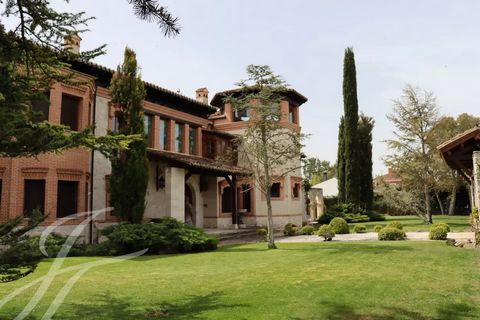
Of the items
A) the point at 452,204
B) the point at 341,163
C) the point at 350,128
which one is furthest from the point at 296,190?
the point at 452,204

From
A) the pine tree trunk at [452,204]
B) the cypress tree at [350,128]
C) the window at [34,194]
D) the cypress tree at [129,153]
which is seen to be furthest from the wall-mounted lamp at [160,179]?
the pine tree trunk at [452,204]

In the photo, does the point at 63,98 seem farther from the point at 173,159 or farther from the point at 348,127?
the point at 348,127

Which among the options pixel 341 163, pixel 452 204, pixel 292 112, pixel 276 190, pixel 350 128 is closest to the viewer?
pixel 276 190

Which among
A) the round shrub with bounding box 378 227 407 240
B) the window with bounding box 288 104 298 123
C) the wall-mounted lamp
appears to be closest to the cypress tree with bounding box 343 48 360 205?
the window with bounding box 288 104 298 123

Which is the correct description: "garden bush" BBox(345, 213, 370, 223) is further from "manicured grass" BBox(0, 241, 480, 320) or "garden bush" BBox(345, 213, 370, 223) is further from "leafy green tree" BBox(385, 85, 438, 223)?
"manicured grass" BBox(0, 241, 480, 320)

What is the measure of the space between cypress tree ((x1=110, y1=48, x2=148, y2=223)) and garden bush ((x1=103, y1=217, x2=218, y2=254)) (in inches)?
63.4

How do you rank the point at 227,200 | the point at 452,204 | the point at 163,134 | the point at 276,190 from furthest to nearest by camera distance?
the point at 452,204, the point at 276,190, the point at 227,200, the point at 163,134

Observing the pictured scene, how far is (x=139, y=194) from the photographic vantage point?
1633 centimetres

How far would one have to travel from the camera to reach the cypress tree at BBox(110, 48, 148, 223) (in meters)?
16.1

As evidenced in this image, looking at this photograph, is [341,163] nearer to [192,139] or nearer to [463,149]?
[192,139]

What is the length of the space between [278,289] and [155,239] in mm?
7431

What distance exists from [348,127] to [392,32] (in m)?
23.4

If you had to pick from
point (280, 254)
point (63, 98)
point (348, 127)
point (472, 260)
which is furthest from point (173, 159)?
point (348, 127)

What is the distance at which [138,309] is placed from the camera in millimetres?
6281
